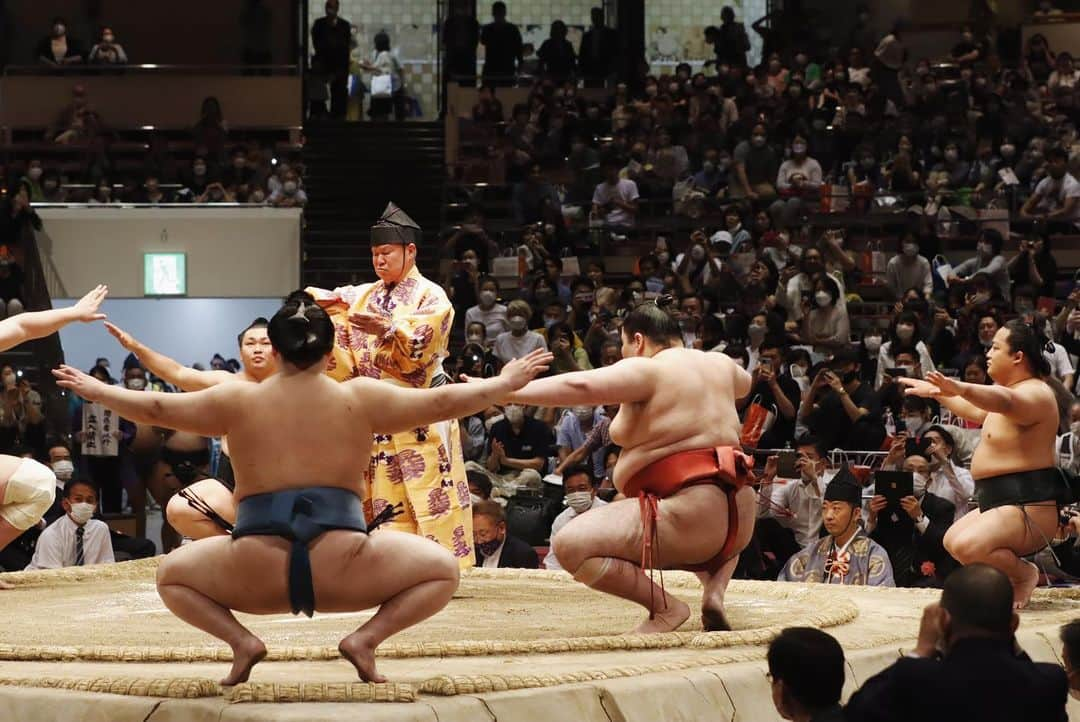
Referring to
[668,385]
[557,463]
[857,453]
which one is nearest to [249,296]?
[557,463]

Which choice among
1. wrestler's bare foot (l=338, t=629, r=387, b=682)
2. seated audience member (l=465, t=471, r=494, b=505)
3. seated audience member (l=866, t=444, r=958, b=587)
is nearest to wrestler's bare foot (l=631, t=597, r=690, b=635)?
wrestler's bare foot (l=338, t=629, r=387, b=682)

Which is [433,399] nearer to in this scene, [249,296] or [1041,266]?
[1041,266]

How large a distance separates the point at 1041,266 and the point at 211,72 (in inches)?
254

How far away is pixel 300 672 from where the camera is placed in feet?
10.0

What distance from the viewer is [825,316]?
8.31 metres

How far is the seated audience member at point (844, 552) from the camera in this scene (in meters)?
5.07

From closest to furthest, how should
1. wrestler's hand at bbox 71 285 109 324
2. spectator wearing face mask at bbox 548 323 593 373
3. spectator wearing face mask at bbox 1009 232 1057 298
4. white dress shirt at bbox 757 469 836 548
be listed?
wrestler's hand at bbox 71 285 109 324, white dress shirt at bbox 757 469 836 548, spectator wearing face mask at bbox 548 323 593 373, spectator wearing face mask at bbox 1009 232 1057 298

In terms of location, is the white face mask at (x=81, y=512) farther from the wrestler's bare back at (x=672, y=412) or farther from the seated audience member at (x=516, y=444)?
the wrestler's bare back at (x=672, y=412)

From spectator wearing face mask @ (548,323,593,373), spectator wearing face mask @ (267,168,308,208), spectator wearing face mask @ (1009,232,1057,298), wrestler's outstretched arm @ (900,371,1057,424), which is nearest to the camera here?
wrestler's outstretched arm @ (900,371,1057,424)

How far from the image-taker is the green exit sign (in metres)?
11.3

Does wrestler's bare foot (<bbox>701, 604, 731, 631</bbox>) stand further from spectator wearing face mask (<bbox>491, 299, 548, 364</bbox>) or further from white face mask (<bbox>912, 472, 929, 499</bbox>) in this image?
spectator wearing face mask (<bbox>491, 299, 548, 364</bbox>)

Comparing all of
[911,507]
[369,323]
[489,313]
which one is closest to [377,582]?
[369,323]

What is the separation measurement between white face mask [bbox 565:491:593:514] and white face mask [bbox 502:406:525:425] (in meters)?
1.08

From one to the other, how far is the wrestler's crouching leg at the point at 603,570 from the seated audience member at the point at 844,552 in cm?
164
